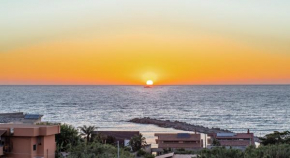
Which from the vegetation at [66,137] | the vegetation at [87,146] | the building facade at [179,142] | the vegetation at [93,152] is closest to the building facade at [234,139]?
the building facade at [179,142]

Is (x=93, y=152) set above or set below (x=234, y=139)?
above

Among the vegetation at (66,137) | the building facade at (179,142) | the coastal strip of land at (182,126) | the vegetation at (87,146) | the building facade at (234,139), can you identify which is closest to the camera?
the vegetation at (87,146)

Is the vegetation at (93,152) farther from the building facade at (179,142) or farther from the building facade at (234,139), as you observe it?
the building facade at (234,139)

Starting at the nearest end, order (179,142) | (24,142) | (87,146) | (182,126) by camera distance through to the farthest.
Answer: (24,142) < (87,146) < (179,142) < (182,126)

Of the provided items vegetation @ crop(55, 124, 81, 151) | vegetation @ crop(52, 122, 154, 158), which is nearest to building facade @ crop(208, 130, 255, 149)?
vegetation @ crop(52, 122, 154, 158)

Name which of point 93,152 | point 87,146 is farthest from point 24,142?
point 93,152

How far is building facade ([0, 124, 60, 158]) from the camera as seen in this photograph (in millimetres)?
24828

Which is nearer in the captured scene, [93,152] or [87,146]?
[93,152]

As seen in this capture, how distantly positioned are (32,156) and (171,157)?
10.6 meters

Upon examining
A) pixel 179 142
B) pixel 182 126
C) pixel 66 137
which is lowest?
pixel 179 142

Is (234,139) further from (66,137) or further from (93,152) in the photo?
(93,152)

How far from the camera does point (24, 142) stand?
987 inches

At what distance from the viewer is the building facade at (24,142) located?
977 inches

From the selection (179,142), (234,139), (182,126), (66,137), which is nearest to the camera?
(66,137)
